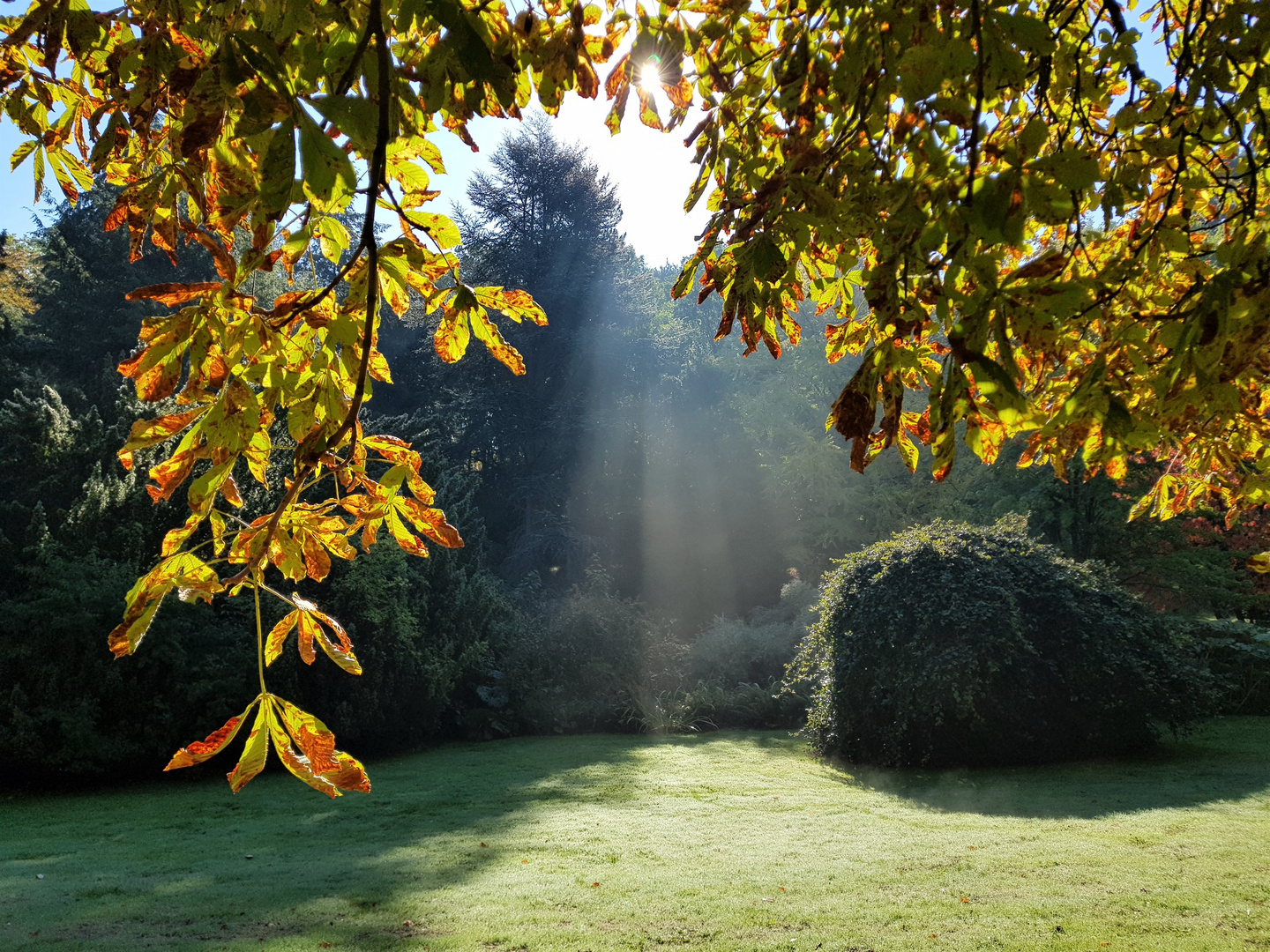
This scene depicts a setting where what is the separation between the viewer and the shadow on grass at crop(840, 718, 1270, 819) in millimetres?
6602

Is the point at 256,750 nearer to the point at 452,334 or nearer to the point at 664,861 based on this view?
the point at 452,334

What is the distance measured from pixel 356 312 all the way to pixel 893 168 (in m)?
1.33

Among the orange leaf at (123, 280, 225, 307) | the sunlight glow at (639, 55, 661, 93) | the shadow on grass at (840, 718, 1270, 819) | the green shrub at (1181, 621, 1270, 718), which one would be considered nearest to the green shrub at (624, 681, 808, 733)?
the shadow on grass at (840, 718, 1270, 819)

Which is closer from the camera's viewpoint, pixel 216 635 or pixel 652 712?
pixel 216 635

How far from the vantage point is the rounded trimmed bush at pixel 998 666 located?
8.06 m

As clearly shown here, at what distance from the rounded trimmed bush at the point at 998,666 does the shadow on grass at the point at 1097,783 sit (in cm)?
25

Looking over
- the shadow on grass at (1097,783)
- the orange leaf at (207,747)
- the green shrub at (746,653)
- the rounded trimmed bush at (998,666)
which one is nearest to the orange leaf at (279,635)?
the orange leaf at (207,747)

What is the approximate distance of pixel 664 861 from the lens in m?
5.04

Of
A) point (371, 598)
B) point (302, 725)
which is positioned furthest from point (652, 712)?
point (302, 725)

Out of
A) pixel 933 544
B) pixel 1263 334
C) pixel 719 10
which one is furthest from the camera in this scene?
pixel 933 544

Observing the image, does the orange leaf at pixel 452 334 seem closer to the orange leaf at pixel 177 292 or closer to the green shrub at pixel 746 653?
the orange leaf at pixel 177 292

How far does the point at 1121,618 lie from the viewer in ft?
27.5

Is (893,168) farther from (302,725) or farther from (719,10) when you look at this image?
(302,725)

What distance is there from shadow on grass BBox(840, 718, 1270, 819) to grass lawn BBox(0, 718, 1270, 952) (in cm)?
4
